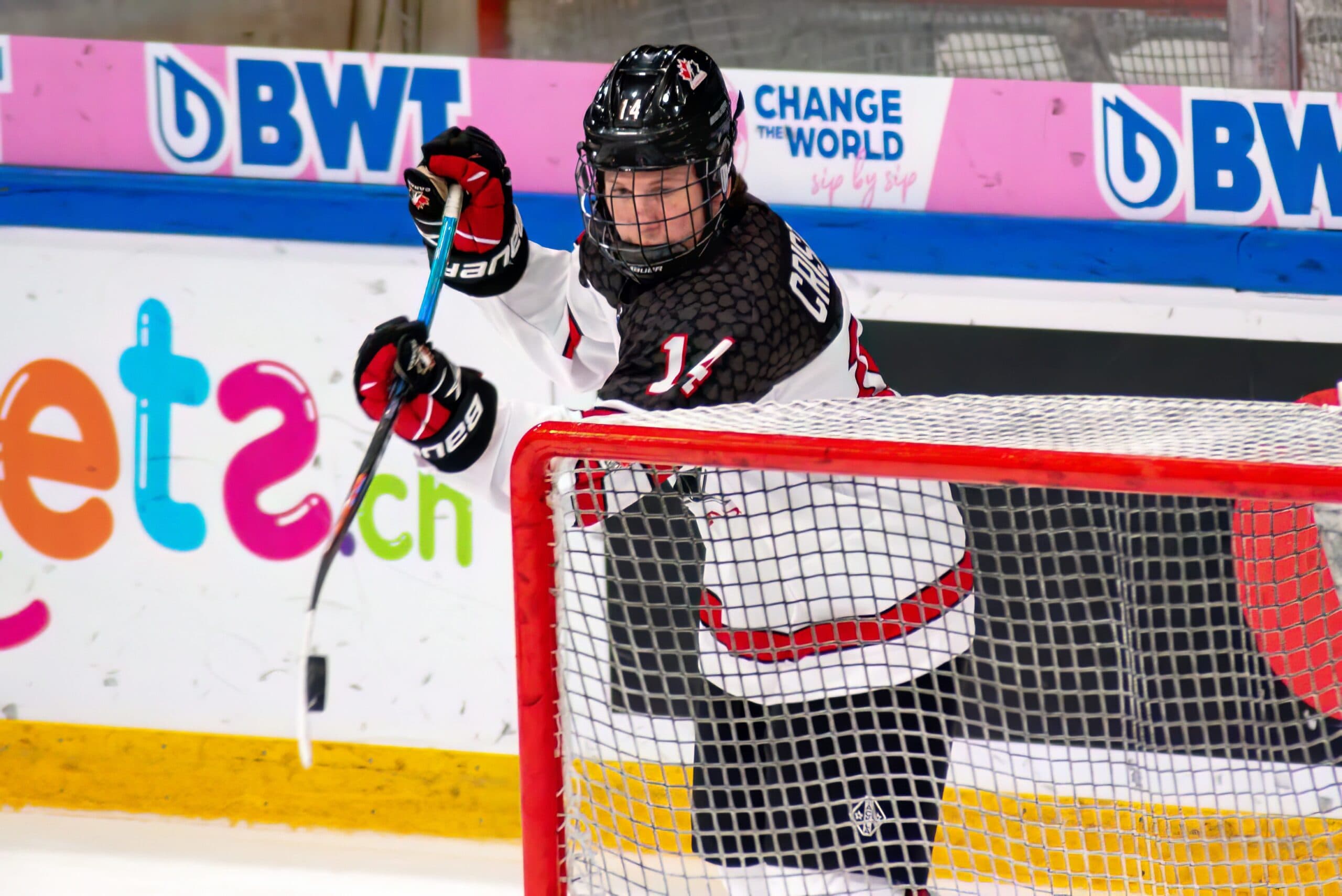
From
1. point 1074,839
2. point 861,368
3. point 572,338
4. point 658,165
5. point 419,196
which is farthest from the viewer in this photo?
point 1074,839

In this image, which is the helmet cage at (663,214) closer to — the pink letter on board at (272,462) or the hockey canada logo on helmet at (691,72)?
the hockey canada logo on helmet at (691,72)

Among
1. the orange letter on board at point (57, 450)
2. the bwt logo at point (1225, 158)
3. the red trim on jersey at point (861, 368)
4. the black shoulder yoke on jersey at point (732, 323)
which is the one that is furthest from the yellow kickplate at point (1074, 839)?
the orange letter on board at point (57, 450)

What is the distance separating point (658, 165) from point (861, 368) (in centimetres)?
36

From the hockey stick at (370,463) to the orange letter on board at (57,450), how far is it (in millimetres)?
1044

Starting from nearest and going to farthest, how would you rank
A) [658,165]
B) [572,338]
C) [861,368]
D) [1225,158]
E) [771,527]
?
[771,527] → [658,165] → [861,368] → [572,338] → [1225,158]

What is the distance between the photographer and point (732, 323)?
4.59ft

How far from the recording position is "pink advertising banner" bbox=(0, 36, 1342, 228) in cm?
241

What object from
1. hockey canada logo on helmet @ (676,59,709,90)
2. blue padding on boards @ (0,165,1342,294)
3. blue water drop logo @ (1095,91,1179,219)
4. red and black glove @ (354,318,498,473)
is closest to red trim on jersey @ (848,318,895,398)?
hockey canada logo on helmet @ (676,59,709,90)

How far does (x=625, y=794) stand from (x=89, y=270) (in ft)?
5.34

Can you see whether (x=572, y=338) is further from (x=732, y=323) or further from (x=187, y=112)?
(x=187, y=112)

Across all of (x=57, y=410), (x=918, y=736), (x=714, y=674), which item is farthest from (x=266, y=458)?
(x=918, y=736)

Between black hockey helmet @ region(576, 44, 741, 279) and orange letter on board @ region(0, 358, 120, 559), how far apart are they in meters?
1.36

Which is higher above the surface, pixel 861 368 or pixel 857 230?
pixel 857 230

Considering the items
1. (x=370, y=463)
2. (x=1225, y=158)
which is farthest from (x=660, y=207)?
(x=1225, y=158)
